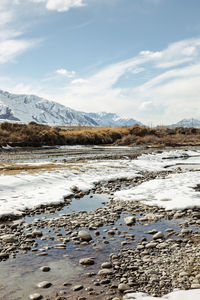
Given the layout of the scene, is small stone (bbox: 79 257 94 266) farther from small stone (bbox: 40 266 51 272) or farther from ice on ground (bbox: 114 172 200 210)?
ice on ground (bbox: 114 172 200 210)

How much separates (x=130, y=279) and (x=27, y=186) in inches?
483

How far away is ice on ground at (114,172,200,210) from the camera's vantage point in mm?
13073

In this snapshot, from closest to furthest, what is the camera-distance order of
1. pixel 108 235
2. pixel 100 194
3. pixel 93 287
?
pixel 93 287, pixel 108 235, pixel 100 194

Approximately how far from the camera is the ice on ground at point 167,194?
42.9 feet

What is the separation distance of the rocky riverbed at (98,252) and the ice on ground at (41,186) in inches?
42.1

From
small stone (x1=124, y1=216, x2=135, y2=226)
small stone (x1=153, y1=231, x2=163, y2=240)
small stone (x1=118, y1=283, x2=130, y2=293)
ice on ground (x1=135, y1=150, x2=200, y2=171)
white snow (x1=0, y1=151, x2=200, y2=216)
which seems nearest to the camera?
small stone (x1=118, y1=283, x2=130, y2=293)

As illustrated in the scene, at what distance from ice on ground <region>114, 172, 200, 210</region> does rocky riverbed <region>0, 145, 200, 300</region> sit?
0.78 m

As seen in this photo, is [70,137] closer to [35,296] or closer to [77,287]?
[77,287]

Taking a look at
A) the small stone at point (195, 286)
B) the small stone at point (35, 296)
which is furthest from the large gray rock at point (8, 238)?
the small stone at point (195, 286)

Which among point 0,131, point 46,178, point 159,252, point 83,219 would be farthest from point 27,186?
point 0,131

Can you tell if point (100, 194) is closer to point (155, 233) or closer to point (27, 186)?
point (27, 186)

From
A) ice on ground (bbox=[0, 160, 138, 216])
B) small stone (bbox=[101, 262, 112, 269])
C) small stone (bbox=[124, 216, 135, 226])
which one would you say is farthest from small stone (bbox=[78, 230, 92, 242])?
ice on ground (bbox=[0, 160, 138, 216])

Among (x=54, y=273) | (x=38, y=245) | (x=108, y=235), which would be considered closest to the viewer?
(x=54, y=273)

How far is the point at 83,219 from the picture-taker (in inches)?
442
